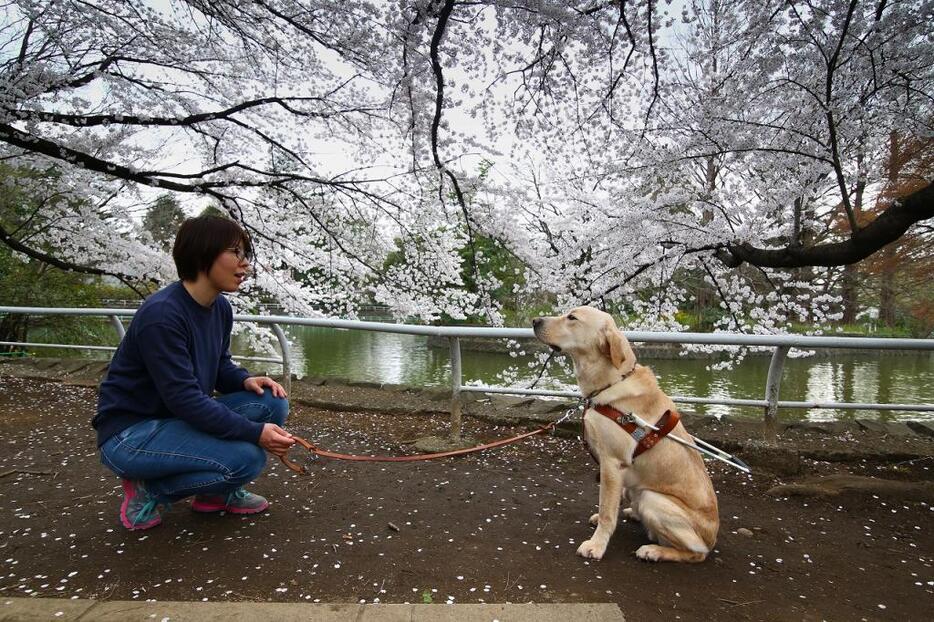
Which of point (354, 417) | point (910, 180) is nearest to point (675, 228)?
point (354, 417)

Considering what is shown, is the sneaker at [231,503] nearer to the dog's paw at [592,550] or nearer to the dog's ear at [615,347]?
the dog's paw at [592,550]

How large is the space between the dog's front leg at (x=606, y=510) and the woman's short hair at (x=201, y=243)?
208cm

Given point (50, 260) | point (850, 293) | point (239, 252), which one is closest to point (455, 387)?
point (239, 252)

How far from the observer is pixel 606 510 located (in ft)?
7.66

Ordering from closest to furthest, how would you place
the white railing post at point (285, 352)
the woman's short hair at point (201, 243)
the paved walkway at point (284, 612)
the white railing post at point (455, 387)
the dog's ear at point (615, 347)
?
the paved walkway at point (284, 612) → the woman's short hair at point (201, 243) → the dog's ear at point (615, 347) → the white railing post at point (455, 387) → the white railing post at point (285, 352)

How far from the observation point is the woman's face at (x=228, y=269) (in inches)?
88.3

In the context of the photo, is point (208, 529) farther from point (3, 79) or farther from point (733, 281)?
point (733, 281)

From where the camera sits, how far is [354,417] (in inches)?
200

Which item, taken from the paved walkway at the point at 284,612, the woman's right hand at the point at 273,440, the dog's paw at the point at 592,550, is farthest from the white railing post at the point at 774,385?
the woman's right hand at the point at 273,440

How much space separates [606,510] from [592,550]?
193 mm

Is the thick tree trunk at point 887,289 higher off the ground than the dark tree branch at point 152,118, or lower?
lower

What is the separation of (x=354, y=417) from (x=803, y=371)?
58.2ft

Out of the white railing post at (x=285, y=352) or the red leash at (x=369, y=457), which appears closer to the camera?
the red leash at (x=369, y=457)

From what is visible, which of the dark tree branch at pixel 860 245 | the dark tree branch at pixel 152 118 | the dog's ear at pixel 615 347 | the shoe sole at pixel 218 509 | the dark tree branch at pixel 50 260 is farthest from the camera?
the dark tree branch at pixel 50 260
